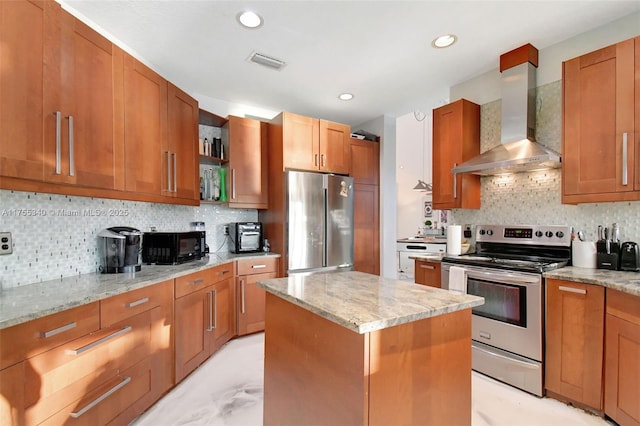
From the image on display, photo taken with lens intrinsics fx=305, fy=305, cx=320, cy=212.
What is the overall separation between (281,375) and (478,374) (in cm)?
182

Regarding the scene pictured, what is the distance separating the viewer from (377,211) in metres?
4.35

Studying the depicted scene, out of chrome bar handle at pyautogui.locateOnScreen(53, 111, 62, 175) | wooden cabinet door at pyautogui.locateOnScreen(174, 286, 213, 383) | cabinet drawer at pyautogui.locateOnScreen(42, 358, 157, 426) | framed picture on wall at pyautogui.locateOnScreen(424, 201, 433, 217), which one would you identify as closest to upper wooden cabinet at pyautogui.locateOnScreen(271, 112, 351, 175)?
wooden cabinet door at pyautogui.locateOnScreen(174, 286, 213, 383)

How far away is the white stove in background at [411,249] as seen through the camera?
226 inches

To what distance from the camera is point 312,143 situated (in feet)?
11.7

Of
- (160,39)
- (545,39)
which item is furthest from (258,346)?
(545,39)

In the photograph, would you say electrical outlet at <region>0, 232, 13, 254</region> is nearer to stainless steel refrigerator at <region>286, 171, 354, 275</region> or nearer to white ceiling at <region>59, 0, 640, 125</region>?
white ceiling at <region>59, 0, 640, 125</region>

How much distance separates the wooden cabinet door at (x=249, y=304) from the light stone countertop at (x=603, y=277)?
2482mm

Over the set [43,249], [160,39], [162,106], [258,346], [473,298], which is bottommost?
[258,346]

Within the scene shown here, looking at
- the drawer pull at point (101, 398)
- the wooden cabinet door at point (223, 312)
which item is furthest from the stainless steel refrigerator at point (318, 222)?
the drawer pull at point (101, 398)

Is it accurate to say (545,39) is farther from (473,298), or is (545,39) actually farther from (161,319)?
(161,319)

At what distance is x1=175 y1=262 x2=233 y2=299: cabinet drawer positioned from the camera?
2.27 meters

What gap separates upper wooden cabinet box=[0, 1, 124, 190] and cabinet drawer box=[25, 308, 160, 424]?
814mm

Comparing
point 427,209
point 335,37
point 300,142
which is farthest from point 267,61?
point 427,209

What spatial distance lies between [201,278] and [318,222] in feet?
4.64
